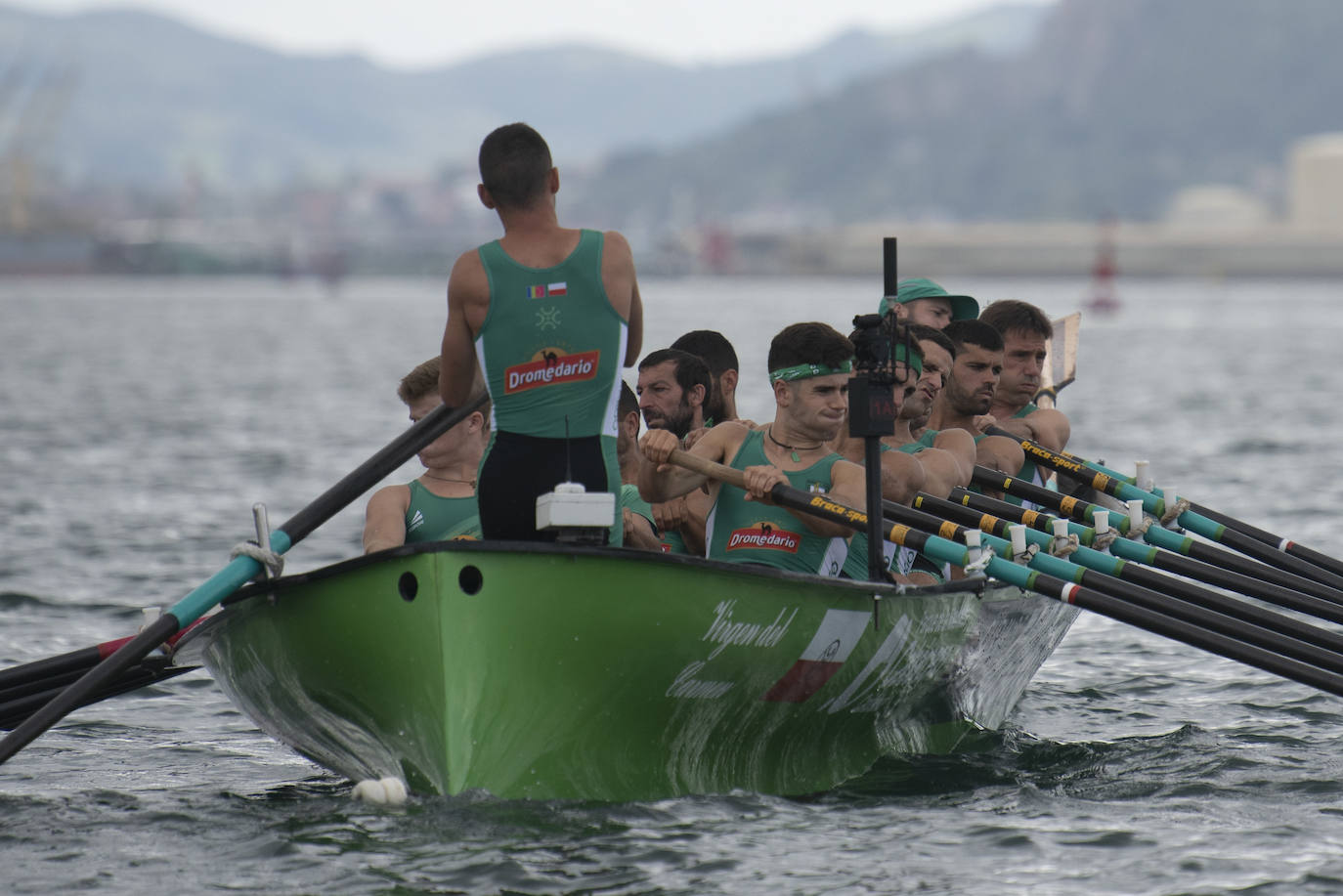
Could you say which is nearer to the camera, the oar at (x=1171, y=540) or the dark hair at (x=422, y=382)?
the dark hair at (x=422, y=382)

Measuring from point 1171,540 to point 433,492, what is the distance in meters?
4.35

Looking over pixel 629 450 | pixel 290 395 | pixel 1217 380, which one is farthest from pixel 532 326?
pixel 1217 380

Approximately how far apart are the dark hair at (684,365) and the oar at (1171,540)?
1.92 m

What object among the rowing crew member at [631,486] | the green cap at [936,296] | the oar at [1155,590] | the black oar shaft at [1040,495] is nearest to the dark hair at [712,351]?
the rowing crew member at [631,486]

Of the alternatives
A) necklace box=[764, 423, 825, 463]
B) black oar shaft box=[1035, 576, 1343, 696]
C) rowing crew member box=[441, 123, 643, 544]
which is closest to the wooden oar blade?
black oar shaft box=[1035, 576, 1343, 696]

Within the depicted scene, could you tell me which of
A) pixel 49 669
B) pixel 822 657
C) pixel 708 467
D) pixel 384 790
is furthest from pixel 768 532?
pixel 49 669

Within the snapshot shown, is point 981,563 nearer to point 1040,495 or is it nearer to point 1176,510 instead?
point 1040,495

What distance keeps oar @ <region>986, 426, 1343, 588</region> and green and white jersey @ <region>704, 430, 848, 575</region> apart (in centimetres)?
275

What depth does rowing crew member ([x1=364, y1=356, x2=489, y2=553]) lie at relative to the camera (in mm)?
8125

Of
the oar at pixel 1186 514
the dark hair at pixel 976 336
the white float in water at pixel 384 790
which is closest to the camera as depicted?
the white float in water at pixel 384 790

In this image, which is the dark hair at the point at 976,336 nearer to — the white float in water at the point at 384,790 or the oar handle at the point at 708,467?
the oar handle at the point at 708,467

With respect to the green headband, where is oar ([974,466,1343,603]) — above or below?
below

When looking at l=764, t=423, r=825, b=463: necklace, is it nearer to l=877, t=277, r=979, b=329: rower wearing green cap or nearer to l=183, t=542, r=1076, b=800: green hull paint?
l=183, t=542, r=1076, b=800: green hull paint

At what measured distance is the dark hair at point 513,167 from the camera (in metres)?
6.82
